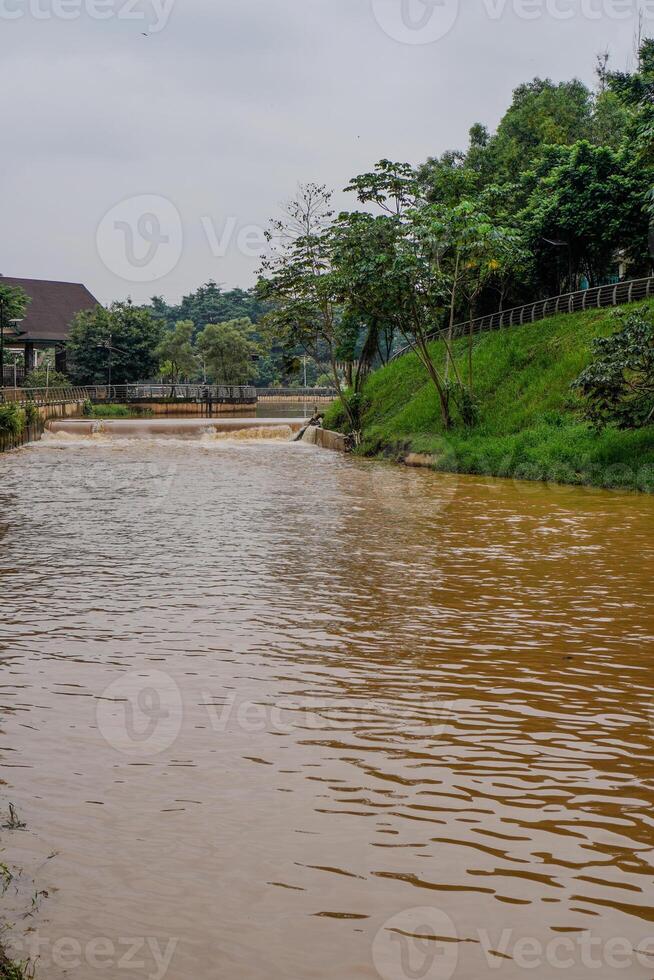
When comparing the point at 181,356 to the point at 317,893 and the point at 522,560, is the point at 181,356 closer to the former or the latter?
the point at 522,560

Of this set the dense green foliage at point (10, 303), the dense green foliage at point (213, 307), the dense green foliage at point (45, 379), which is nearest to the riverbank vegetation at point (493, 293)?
the dense green foliage at point (10, 303)

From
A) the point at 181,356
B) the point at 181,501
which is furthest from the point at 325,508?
the point at 181,356

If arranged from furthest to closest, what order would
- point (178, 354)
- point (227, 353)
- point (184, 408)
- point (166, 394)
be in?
point (227, 353) → point (178, 354) → point (166, 394) → point (184, 408)

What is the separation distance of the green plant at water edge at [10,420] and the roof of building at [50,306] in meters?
31.8

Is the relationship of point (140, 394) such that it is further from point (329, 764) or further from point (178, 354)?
point (329, 764)

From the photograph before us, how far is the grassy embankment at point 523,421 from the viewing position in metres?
23.6

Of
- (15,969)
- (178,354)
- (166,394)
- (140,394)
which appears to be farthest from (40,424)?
(15,969)

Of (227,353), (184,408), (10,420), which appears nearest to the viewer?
(10,420)

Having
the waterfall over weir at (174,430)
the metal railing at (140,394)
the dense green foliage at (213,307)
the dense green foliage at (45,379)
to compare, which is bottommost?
the waterfall over weir at (174,430)

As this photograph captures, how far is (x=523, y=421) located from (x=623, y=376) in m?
6.07

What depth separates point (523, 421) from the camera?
2966 centimetres

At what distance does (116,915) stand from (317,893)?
833 mm

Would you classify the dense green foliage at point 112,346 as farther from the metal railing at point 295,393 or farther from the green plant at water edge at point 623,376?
the green plant at water edge at point 623,376

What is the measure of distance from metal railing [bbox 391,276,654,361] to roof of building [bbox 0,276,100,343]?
35468 mm
